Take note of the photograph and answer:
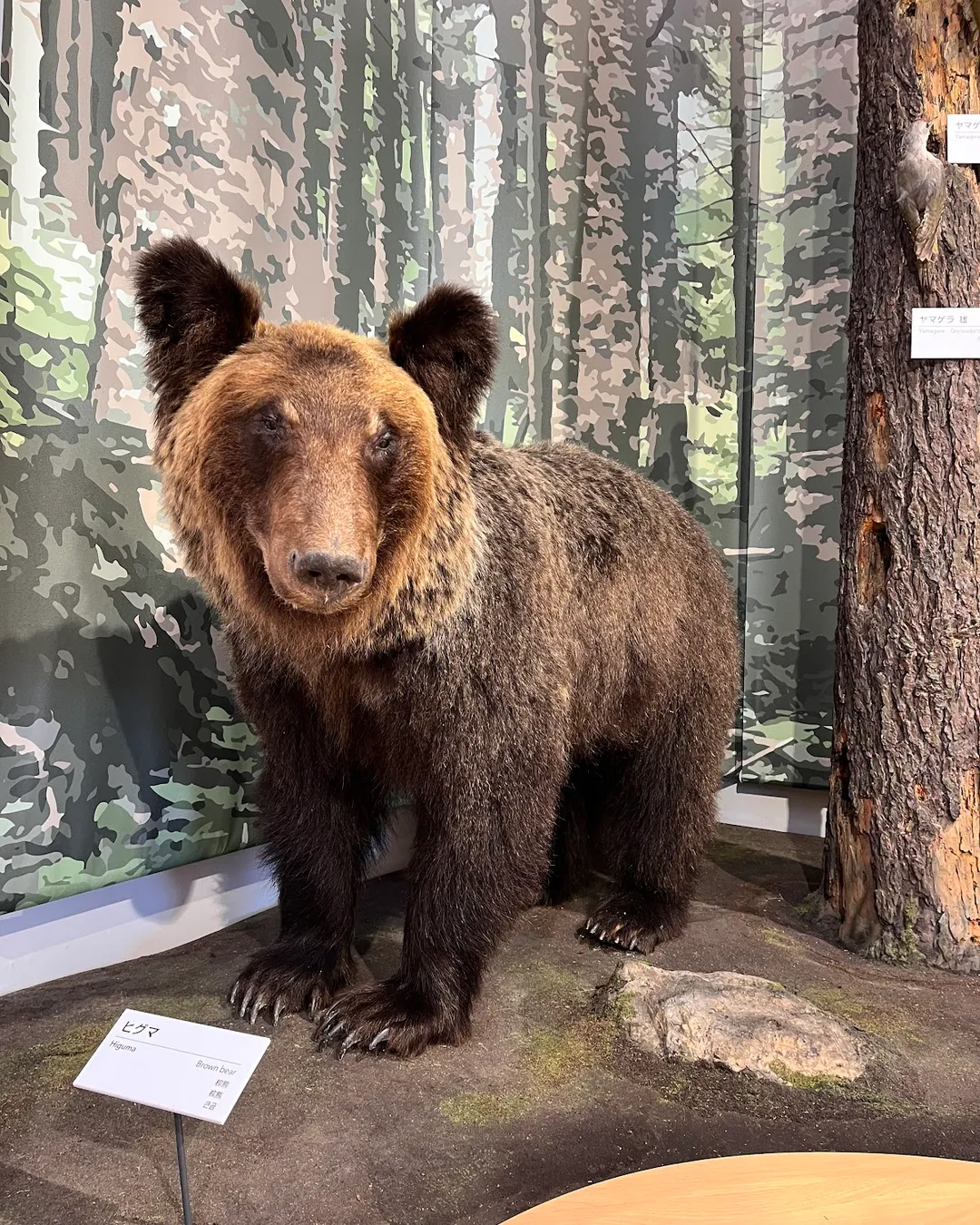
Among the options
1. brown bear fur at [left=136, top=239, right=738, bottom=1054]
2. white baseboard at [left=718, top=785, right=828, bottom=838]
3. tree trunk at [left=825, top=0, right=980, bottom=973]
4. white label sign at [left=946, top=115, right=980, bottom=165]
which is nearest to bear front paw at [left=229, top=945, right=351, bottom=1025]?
brown bear fur at [left=136, top=239, right=738, bottom=1054]

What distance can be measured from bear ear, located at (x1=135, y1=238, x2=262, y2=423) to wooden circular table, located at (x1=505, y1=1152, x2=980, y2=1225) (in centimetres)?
176

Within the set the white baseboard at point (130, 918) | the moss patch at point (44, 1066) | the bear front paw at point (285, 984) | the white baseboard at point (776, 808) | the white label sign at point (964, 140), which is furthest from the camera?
the white baseboard at point (776, 808)

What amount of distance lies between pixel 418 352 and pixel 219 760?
5.12 ft

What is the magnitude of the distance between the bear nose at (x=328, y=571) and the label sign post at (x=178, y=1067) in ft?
2.67

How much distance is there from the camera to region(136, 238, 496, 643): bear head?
1.92m

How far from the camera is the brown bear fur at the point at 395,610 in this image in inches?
78.9

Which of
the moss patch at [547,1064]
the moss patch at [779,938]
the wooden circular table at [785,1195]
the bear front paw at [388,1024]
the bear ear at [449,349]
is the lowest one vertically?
the moss patch at [779,938]

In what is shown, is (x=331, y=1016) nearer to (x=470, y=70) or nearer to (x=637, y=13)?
(x=470, y=70)

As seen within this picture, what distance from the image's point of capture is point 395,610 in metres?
2.16

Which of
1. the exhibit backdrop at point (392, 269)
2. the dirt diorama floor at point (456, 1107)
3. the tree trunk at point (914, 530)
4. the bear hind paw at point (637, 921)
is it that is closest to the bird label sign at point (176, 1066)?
the dirt diorama floor at point (456, 1107)

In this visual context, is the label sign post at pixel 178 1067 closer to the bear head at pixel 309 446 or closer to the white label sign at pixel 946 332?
the bear head at pixel 309 446

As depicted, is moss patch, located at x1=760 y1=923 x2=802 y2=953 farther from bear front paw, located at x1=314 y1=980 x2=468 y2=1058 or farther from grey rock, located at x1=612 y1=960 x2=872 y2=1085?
bear front paw, located at x1=314 y1=980 x2=468 y2=1058

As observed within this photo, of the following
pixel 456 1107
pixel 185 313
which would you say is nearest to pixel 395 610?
pixel 185 313

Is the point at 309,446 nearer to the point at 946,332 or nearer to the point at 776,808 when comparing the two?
the point at 946,332
